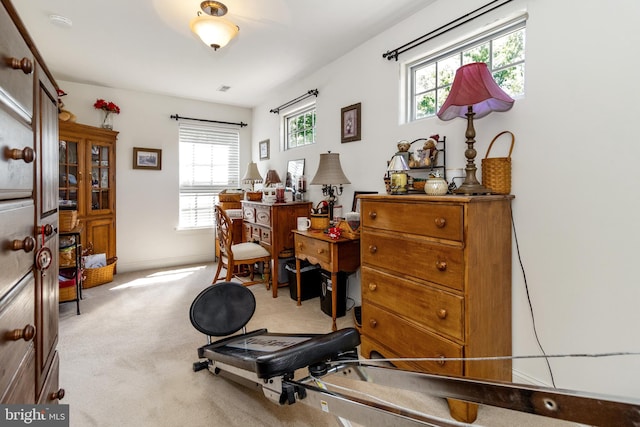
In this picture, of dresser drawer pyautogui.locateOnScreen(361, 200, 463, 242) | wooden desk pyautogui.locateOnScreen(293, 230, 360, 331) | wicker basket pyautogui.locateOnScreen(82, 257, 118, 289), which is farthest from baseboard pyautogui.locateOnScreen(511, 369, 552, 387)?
wicker basket pyautogui.locateOnScreen(82, 257, 118, 289)

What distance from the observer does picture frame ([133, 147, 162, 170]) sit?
15.4 feet

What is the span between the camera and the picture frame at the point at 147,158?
15.4 feet

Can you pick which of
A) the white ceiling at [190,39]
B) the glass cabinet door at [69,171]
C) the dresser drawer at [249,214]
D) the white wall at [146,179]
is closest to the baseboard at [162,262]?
the white wall at [146,179]

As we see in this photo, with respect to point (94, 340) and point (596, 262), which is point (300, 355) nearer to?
point (596, 262)

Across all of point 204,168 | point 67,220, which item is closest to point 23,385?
point 67,220

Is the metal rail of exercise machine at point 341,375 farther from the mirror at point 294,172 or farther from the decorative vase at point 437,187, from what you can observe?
the mirror at point 294,172

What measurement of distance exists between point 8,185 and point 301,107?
12.3ft

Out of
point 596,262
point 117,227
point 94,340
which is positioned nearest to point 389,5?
point 596,262

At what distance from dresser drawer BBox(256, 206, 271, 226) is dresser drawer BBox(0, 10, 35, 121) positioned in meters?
2.84

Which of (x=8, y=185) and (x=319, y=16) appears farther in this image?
(x=319, y=16)

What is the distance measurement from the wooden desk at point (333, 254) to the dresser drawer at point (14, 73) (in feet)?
7.11

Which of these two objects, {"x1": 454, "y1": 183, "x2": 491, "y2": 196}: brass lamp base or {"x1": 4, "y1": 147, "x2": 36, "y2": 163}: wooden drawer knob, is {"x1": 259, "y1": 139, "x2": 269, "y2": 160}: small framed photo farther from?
{"x1": 4, "y1": 147, "x2": 36, "y2": 163}: wooden drawer knob

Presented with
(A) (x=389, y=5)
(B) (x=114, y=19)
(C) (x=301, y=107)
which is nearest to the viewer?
(A) (x=389, y=5)

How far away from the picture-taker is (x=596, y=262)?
5.44ft
